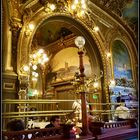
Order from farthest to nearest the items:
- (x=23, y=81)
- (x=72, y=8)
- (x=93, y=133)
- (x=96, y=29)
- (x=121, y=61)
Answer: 1. (x=121, y=61)
2. (x=96, y=29)
3. (x=72, y=8)
4. (x=23, y=81)
5. (x=93, y=133)

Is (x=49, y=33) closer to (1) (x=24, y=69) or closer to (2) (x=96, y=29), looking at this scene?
(2) (x=96, y=29)

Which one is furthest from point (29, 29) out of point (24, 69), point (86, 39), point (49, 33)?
point (49, 33)

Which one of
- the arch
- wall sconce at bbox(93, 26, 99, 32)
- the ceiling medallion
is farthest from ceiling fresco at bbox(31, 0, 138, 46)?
wall sconce at bbox(93, 26, 99, 32)

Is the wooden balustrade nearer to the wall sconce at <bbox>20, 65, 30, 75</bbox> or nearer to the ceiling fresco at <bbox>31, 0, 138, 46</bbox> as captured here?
the wall sconce at <bbox>20, 65, 30, 75</bbox>

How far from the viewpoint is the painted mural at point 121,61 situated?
12.8 m

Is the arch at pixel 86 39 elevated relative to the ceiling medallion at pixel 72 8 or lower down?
lower down

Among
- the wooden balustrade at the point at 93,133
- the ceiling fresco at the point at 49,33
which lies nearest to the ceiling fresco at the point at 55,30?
the ceiling fresco at the point at 49,33

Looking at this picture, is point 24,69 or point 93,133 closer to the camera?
point 93,133

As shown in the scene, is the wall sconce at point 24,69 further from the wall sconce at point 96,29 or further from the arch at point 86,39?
the wall sconce at point 96,29

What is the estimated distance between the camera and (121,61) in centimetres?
1336

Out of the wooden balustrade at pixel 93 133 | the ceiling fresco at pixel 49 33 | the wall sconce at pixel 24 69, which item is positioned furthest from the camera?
the ceiling fresco at pixel 49 33

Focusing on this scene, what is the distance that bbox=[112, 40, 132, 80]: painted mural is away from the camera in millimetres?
12789

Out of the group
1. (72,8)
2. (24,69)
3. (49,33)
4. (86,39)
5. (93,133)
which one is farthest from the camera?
(49,33)

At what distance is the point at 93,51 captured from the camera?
462 inches
